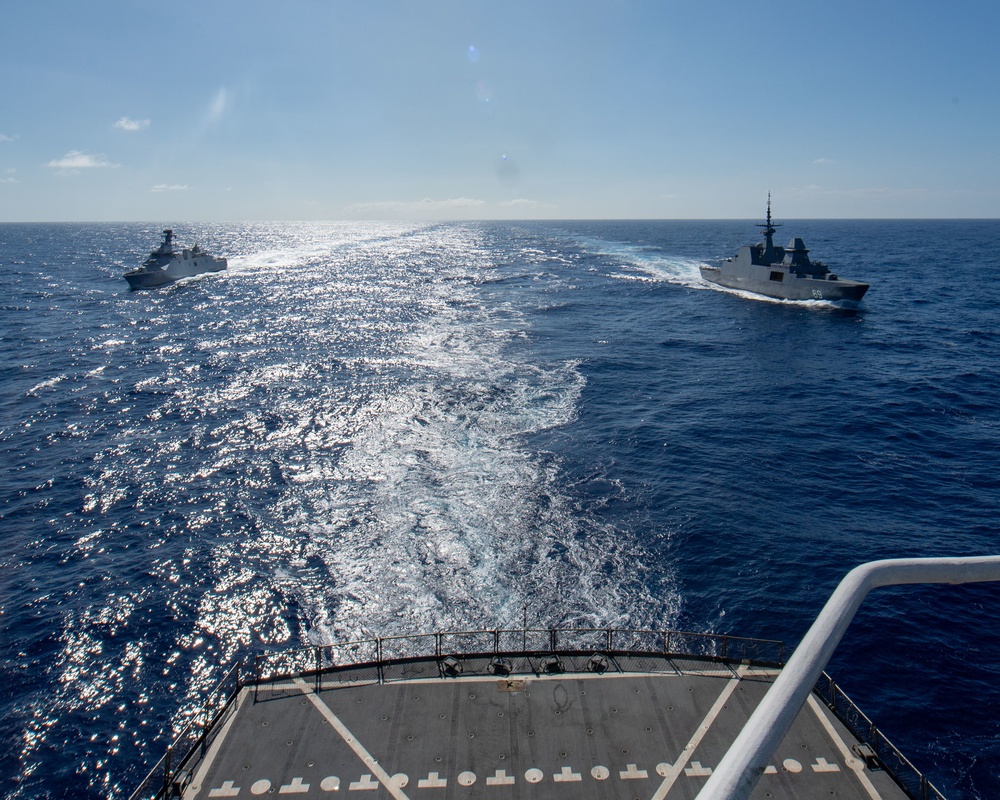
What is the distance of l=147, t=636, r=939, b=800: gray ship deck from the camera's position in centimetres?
Answer: 1953

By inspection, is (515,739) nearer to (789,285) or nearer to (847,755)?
(847,755)

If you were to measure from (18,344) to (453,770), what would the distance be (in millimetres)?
103549

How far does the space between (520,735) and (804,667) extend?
17.8 meters

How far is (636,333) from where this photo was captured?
9675 centimetres

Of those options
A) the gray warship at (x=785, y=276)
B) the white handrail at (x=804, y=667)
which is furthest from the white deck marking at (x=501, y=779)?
the gray warship at (x=785, y=276)

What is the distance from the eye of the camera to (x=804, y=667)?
6.56m

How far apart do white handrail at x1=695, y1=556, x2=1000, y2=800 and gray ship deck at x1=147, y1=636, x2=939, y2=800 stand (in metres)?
15.2

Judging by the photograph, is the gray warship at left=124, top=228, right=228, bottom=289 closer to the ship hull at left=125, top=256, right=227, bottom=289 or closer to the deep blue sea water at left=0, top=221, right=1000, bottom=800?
the ship hull at left=125, top=256, right=227, bottom=289

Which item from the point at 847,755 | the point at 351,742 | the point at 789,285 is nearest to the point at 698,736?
the point at 847,755

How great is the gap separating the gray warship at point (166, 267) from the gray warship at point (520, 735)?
5693 inches

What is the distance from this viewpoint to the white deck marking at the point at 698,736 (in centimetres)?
1942

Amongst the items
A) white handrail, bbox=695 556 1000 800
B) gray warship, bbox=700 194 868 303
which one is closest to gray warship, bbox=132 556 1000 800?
white handrail, bbox=695 556 1000 800

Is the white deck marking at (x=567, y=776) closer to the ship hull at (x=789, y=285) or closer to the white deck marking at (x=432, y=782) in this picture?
the white deck marking at (x=432, y=782)

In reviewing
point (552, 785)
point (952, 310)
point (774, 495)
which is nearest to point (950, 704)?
point (774, 495)
